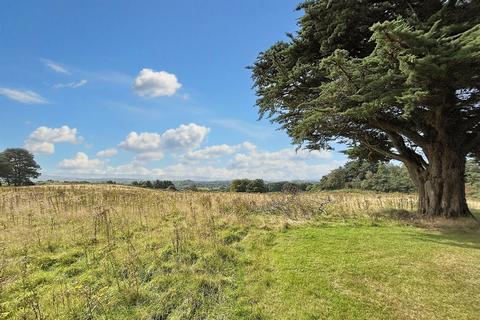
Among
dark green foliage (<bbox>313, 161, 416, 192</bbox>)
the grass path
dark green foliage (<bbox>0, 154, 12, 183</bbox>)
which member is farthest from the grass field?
dark green foliage (<bbox>0, 154, 12, 183</bbox>)

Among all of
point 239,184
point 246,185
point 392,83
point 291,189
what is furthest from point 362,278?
point 239,184

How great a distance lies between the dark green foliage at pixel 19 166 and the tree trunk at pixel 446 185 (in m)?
76.8

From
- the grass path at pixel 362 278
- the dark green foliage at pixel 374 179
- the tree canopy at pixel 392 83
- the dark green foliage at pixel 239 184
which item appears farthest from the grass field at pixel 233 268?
the dark green foliage at pixel 239 184

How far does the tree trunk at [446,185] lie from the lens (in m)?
12.9

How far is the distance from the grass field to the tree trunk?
1.54m

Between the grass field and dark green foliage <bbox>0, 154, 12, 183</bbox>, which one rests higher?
dark green foliage <bbox>0, 154, 12, 183</bbox>

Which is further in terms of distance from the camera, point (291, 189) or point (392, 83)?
point (291, 189)

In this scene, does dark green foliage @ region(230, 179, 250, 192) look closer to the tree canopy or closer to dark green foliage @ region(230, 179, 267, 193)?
dark green foliage @ region(230, 179, 267, 193)

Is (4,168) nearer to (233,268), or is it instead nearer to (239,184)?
(239,184)

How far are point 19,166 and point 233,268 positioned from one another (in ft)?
272

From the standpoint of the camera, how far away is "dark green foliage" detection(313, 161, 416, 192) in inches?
2119

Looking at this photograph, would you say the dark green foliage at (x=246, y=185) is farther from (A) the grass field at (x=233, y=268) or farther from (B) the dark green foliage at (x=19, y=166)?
(A) the grass field at (x=233, y=268)

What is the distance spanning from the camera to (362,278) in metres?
6.05

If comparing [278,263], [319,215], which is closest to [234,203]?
[319,215]
